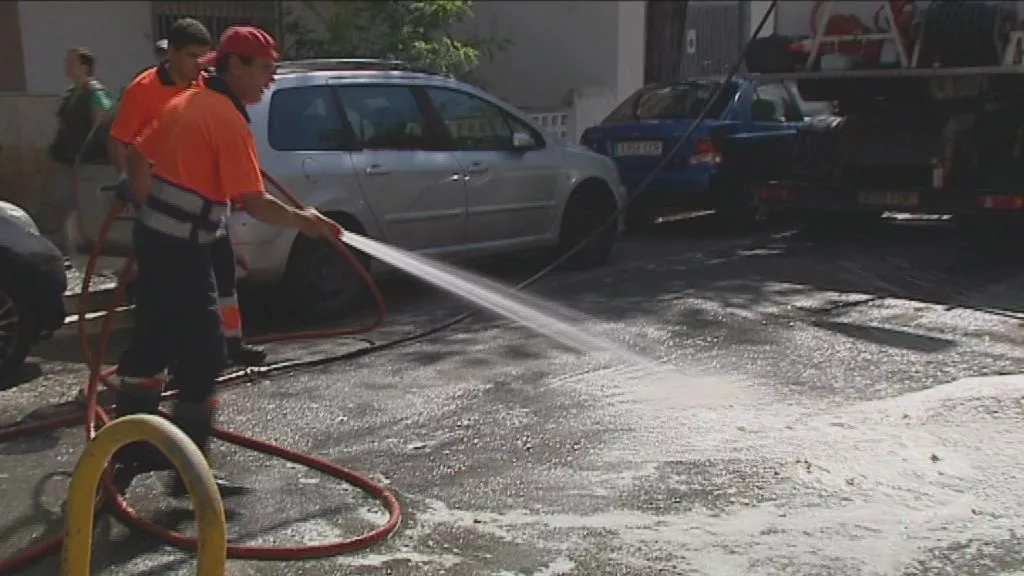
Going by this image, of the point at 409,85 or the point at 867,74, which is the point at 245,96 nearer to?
the point at 409,85

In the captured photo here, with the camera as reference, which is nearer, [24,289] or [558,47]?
[24,289]

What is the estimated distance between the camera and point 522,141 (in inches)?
348

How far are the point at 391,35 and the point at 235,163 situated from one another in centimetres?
865

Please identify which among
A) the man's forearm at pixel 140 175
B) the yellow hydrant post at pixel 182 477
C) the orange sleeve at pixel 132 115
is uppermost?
the orange sleeve at pixel 132 115

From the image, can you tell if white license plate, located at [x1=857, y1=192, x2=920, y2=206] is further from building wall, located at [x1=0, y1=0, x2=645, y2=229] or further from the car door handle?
building wall, located at [x1=0, y1=0, x2=645, y2=229]

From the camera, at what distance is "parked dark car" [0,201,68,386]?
20.2 ft

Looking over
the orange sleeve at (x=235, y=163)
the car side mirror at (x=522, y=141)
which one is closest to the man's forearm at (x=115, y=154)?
the orange sleeve at (x=235, y=163)

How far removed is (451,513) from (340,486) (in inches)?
20.9

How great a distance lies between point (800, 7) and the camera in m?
11.9

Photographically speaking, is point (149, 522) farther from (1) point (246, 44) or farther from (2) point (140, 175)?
(1) point (246, 44)

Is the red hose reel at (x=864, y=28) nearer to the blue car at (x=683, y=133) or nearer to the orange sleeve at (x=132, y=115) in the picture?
the blue car at (x=683, y=133)

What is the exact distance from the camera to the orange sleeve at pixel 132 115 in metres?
5.91

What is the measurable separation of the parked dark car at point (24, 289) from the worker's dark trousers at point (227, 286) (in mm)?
1230

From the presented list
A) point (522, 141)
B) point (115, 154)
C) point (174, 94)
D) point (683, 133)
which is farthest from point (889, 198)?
point (174, 94)
